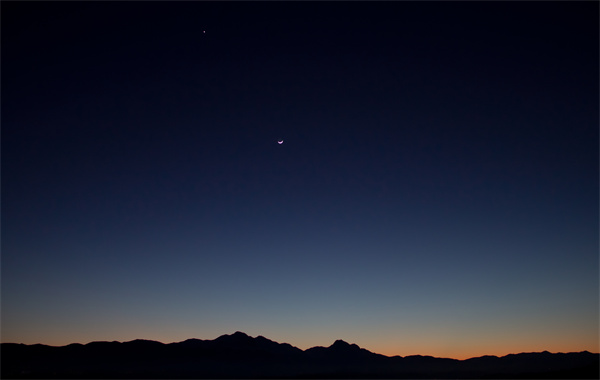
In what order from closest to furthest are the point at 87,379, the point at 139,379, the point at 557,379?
1. the point at 557,379
2. the point at 87,379
3. the point at 139,379

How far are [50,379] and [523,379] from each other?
6191 inches

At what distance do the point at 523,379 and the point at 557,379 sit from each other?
30729 millimetres

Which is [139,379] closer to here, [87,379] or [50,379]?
[87,379]

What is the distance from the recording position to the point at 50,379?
148 m

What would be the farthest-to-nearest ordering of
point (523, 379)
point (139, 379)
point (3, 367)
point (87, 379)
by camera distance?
A: 1. point (3, 367)
2. point (139, 379)
3. point (87, 379)
4. point (523, 379)

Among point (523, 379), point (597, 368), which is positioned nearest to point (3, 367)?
point (523, 379)

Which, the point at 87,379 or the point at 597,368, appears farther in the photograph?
the point at 87,379

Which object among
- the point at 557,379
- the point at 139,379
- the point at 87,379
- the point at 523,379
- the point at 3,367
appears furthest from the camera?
the point at 3,367

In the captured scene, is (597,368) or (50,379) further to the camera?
(50,379)

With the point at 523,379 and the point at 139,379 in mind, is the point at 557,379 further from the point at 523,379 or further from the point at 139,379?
the point at 139,379

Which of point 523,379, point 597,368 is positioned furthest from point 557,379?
point 523,379

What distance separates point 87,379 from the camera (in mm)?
155625

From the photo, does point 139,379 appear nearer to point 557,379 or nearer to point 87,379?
point 87,379

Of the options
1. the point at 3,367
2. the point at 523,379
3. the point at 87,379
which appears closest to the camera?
the point at 523,379
